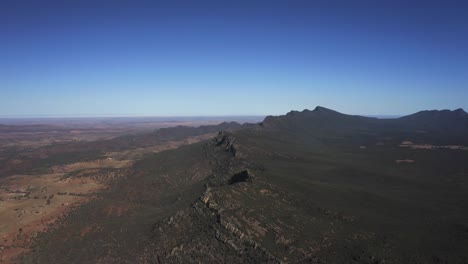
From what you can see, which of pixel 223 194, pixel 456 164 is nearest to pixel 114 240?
pixel 223 194

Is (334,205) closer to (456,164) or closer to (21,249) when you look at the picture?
(21,249)

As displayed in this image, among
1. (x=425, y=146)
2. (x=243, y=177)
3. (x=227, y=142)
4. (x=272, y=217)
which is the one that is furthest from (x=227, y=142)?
(x=425, y=146)

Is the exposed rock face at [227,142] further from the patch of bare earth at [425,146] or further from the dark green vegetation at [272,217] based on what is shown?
the patch of bare earth at [425,146]

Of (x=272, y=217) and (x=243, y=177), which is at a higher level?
(x=243, y=177)

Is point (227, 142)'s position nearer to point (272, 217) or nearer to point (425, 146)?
point (272, 217)

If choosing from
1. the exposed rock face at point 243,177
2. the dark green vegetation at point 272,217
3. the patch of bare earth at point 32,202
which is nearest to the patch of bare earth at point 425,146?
the dark green vegetation at point 272,217

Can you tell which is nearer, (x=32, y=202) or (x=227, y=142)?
(x=32, y=202)
